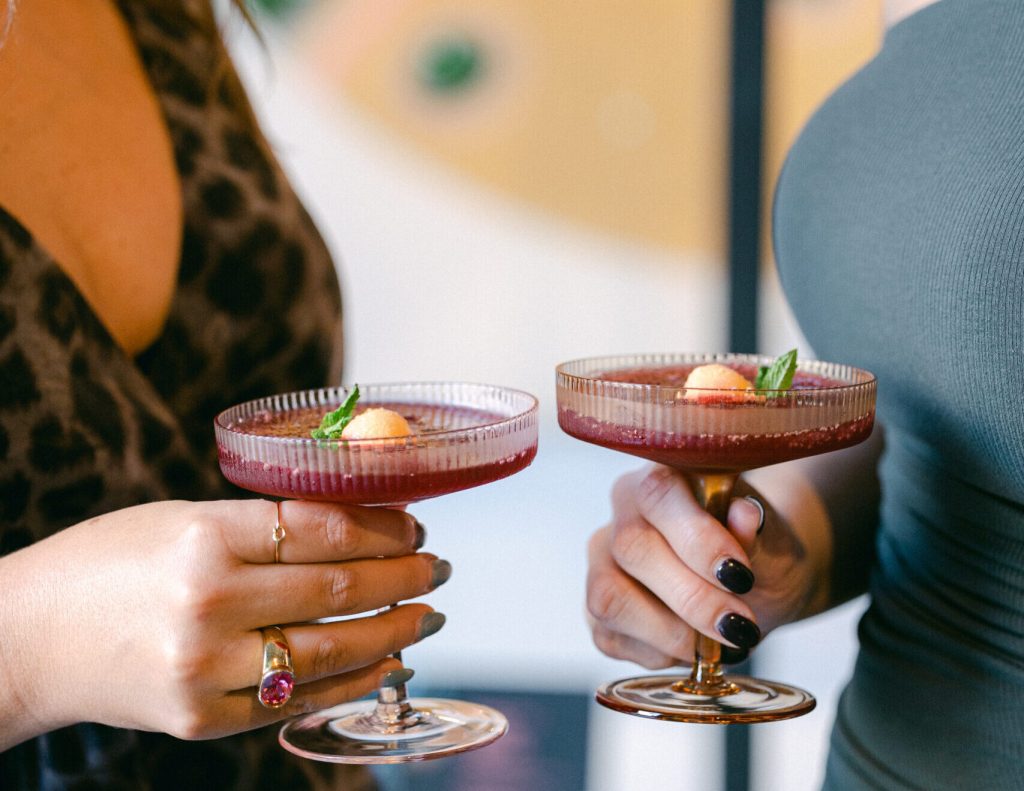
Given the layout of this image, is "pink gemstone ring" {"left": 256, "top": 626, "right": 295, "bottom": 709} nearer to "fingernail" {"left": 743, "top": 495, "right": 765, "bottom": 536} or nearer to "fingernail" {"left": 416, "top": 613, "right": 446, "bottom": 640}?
"fingernail" {"left": 416, "top": 613, "right": 446, "bottom": 640}

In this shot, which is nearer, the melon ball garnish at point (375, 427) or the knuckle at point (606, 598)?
the melon ball garnish at point (375, 427)

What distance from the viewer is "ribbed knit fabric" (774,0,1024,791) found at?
3.17ft

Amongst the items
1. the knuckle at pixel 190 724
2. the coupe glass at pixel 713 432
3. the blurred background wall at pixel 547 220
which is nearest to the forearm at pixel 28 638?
the knuckle at pixel 190 724

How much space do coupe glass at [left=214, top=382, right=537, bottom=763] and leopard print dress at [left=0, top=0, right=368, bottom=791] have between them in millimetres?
131

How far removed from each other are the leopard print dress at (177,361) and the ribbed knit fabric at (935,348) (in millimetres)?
623

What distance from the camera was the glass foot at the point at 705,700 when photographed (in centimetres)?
113

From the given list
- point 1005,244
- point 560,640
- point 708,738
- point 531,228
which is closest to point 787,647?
point 708,738

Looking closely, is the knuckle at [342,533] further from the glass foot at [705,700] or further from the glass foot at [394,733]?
the glass foot at [705,700]

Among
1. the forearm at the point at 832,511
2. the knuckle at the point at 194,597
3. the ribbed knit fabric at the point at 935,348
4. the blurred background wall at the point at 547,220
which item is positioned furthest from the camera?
the blurred background wall at the point at 547,220

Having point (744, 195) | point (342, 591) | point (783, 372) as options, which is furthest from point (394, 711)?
point (744, 195)

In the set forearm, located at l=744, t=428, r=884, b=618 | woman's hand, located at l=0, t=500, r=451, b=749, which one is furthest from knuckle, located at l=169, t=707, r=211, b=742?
forearm, located at l=744, t=428, r=884, b=618

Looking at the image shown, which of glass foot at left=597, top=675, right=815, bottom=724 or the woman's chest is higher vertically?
the woman's chest

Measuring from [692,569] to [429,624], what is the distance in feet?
0.92

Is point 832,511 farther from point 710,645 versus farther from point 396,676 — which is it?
point 396,676
